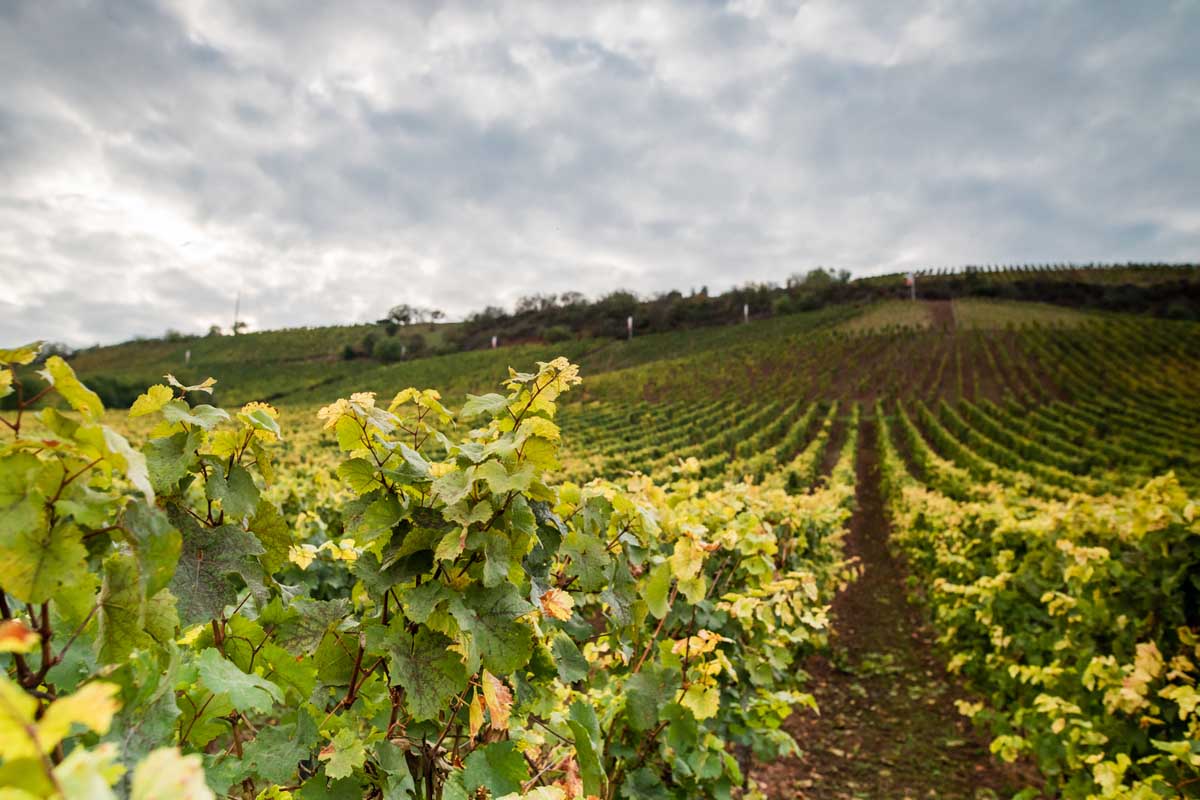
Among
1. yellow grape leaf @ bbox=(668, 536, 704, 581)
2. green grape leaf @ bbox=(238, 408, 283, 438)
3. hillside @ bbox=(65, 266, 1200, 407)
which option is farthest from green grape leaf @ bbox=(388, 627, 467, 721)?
hillside @ bbox=(65, 266, 1200, 407)

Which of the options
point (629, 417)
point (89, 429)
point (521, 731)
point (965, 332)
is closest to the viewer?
point (89, 429)

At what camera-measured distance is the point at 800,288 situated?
89.8m

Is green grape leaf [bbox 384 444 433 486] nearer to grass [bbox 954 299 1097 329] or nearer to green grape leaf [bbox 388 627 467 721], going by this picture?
green grape leaf [bbox 388 627 467 721]

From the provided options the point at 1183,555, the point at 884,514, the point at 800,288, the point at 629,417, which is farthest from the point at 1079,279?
the point at 1183,555

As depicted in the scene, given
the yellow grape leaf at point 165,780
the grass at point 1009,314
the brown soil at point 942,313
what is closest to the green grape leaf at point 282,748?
the yellow grape leaf at point 165,780

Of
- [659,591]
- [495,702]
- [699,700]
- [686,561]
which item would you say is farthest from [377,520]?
[699,700]

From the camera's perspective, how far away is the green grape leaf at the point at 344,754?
105cm

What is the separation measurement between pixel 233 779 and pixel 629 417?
122 feet

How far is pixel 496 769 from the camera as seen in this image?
1.30 meters

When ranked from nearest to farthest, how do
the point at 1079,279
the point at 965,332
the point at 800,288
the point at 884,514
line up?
the point at 884,514 → the point at 965,332 → the point at 1079,279 → the point at 800,288

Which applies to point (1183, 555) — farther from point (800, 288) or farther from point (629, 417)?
point (800, 288)

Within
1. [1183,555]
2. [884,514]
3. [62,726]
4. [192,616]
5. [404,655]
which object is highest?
[62,726]

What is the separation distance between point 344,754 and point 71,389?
0.75 meters

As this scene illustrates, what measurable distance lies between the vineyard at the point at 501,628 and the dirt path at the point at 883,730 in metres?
0.04
